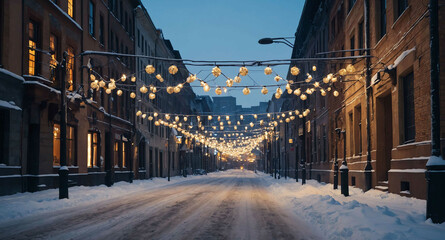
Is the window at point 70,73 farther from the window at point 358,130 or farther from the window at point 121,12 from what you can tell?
the window at point 358,130

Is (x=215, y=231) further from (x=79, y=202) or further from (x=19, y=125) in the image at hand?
(x=19, y=125)

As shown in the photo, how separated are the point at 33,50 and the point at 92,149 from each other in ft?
34.5

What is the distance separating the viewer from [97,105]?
30.4 m

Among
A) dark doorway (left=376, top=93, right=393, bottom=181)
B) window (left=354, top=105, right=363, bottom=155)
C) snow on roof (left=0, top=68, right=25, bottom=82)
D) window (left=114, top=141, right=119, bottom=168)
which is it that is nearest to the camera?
snow on roof (left=0, top=68, right=25, bottom=82)

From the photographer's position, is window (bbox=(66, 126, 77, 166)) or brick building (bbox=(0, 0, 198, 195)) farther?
window (bbox=(66, 126, 77, 166))

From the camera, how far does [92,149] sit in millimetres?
30438

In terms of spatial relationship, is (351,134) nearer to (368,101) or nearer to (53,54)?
(368,101)

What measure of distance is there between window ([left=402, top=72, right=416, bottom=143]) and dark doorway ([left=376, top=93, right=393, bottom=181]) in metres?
2.71

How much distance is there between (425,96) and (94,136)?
74.1 feet

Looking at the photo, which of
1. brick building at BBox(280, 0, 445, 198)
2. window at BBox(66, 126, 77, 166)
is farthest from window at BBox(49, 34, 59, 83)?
brick building at BBox(280, 0, 445, 198)

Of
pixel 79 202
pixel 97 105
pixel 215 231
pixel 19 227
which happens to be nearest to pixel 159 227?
pixel 215 231

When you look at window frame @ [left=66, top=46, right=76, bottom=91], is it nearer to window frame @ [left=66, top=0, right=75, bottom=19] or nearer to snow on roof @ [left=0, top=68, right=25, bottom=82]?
window frame @ [left=66, top=0, right=75, bottom=19]

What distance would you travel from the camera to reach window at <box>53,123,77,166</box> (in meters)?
23.5

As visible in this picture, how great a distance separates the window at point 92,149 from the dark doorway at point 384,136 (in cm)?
1847
